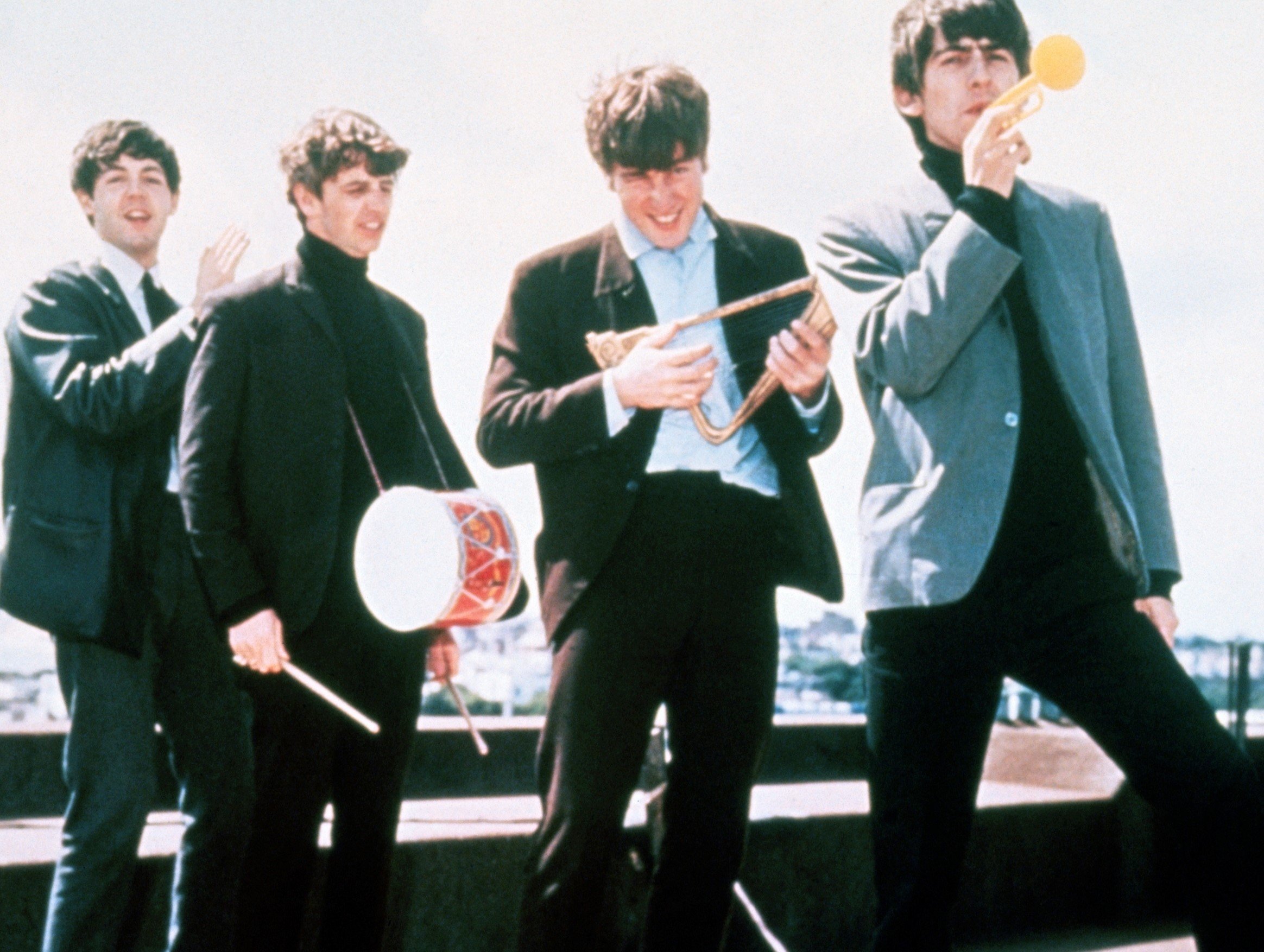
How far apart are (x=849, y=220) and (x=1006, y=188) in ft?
1.16

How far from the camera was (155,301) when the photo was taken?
11.2ft

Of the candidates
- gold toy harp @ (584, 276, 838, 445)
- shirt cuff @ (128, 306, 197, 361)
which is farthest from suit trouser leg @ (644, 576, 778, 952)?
shirt cuff @ (128, 306, 197, 361)

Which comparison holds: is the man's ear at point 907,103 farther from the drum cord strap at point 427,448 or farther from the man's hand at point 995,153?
the drum cord strap at point 427,448

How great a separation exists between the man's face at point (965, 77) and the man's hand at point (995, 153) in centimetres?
15

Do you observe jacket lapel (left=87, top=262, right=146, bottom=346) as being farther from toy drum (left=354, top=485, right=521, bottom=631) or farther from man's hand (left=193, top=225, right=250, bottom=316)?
toy drum (left=354, top=485, right=521, bottom=631)

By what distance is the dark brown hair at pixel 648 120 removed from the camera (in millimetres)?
2582

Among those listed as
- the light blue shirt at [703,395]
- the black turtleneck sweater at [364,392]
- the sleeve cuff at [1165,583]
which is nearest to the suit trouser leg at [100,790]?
the black turtleneck sweater at [364,392]

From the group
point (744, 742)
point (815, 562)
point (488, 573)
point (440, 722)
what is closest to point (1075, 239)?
point (815, 562)

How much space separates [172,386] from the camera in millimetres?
3031

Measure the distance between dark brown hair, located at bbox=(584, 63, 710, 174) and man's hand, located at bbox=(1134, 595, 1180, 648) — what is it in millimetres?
1202

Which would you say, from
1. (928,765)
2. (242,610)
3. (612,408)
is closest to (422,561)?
(242,610)

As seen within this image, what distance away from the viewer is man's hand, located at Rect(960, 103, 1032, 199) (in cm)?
A: 236

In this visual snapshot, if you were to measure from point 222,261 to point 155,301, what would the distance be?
26 centimetres

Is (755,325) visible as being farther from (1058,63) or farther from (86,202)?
(86,202)
